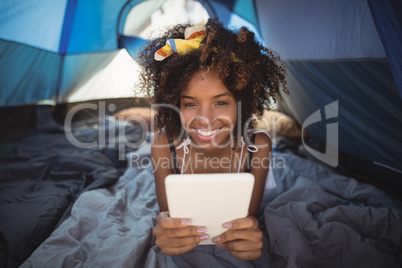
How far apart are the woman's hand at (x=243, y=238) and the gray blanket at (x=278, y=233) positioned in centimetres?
8

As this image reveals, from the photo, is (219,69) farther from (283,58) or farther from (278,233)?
(283,58)

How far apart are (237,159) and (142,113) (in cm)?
143

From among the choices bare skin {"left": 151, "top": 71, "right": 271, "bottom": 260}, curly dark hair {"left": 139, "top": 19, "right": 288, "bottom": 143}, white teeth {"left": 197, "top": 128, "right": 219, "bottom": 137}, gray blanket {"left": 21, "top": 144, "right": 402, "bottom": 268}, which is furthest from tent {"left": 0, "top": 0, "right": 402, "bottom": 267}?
white teeth {"left": 197, "top": 128, "right": 219, "bottom": 137}

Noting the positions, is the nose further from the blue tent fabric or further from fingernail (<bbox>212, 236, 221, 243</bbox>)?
the blue tent fabric

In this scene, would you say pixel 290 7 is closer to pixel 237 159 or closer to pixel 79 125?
pixel 237 159

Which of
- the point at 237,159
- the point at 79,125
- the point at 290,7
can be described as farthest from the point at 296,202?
the point at 79,125

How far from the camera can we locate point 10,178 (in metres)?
1.30

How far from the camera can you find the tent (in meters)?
1.09

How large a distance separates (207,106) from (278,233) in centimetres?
52

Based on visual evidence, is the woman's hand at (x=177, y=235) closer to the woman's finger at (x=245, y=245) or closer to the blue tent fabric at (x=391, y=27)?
the woman's finger at (x=245, y=245)

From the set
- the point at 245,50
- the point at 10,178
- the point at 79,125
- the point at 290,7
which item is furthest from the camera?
the point at 79,125

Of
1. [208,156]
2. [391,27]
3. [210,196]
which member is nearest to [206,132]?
[208,156]

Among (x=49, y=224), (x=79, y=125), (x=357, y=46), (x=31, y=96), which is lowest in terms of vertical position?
(x=49, y=224)

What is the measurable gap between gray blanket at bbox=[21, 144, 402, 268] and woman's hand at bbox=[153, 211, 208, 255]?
88mm
